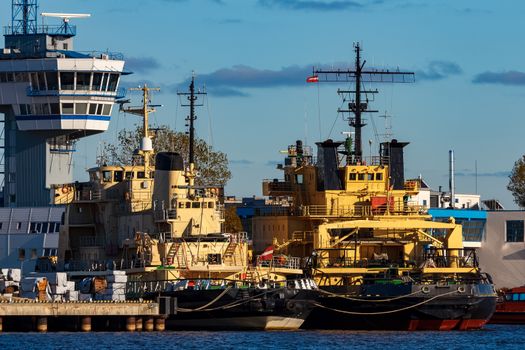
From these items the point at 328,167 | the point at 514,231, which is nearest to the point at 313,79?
the point at 328,167

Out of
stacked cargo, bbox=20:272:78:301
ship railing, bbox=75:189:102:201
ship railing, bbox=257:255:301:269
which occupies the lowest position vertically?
→ stacked cargo, bbox=20:272:78:301

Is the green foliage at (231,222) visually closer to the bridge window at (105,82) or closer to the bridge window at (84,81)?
the bridge window at (105,82)

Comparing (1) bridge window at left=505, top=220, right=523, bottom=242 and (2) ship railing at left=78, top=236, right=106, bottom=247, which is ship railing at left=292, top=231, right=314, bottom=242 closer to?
(2) ship railing at left=78, top=236, right=106, bottom=247

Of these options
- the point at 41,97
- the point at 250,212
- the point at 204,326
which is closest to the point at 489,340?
the point at 204,326

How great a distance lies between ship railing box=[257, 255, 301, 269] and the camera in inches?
3477

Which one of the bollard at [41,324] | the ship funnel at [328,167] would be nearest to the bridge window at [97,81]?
the ship funnel at [328,167]

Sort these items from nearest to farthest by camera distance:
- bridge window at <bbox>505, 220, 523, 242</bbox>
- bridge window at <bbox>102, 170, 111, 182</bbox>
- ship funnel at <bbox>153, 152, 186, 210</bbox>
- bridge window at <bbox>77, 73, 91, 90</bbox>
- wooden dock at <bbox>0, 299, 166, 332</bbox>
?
wooden dock at <bbox>0, 299, 166, 332</bbox> < ship funnel at <bbox>153, 152, 186, 210</bbox> < bridge window at <bbox>102, 170, 111, 182</bbox> < bridge window at <bbox>505, 220, 523, 242</bbox> < bridge window at <bbox>77, 73, 91, 90</bbox>

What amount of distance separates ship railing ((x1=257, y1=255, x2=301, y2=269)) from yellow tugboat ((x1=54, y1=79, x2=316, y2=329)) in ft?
0.43

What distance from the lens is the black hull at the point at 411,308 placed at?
8450 centimetres

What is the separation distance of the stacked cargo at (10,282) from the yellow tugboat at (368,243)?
1472 centimetres

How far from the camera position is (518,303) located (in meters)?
103

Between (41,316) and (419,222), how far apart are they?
73.6 feet

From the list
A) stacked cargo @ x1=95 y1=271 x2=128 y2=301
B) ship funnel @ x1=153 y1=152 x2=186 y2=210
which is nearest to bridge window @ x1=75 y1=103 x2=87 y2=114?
ship funnel @ x1=153 y1=152 x2=186 y2=210

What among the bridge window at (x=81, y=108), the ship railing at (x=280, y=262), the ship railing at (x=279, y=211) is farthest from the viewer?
the bridge window at (x=81, y=108)
